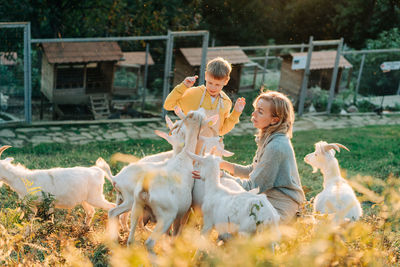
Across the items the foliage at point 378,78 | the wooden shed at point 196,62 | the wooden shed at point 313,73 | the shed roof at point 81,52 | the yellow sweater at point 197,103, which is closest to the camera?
the yellow sweater at point 197,103

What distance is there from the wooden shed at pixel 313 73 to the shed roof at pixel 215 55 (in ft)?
5.84

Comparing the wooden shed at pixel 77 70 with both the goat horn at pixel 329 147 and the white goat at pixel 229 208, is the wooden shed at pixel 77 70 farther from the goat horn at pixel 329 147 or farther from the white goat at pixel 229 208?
the white goat at pixel 229 208

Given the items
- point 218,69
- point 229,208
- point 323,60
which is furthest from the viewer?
point 323,60

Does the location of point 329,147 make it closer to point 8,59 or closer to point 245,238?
point 245,238

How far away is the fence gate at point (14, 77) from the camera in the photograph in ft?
33.2

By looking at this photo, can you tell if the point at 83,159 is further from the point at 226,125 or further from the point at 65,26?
the point at 65,26

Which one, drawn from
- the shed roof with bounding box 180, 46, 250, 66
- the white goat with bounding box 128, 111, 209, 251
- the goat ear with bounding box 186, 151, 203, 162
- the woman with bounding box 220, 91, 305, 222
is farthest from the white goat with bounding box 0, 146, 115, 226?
the shed roof with bounding box 180, 46, 250, 66

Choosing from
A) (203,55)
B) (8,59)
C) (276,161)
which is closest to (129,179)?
(276,161)

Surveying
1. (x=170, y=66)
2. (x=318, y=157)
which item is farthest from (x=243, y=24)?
(x=318, y=157)

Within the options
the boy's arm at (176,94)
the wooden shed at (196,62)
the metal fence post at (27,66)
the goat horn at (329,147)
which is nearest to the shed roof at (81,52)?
the metal fence post at (27,66)

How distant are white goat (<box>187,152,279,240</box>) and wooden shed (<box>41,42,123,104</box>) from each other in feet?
26.7

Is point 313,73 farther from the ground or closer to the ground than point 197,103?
farther from the ground

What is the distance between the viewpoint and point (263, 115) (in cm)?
462

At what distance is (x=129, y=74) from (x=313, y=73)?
561cm
